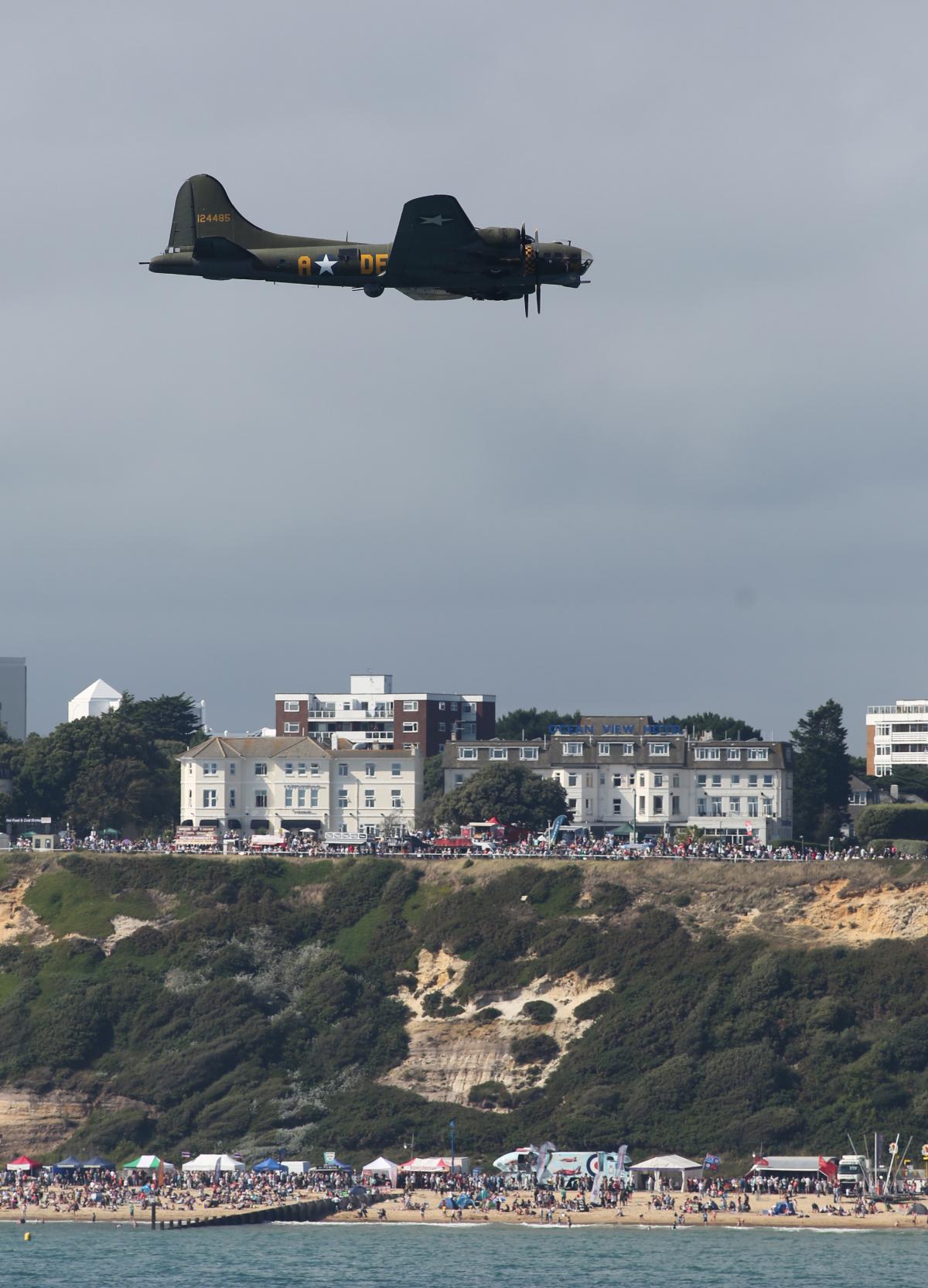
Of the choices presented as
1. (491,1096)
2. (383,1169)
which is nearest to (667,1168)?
(491,1096)

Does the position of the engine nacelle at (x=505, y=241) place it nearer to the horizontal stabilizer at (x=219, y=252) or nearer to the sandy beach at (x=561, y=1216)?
the horizontal stabilizer at (x=219, y=252)

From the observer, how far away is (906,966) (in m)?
132

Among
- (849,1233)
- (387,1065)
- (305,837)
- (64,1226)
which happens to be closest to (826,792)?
(305,837)

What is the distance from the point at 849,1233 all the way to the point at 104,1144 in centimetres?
4747

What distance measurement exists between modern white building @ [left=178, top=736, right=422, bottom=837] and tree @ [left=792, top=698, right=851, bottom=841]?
1302 inches

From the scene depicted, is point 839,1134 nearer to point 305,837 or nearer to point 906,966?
point 906,966

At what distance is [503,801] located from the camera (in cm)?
16888

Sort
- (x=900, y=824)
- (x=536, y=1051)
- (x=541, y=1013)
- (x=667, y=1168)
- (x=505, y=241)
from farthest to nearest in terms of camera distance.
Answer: (x=900, y=824)
(x=541, y=1013)
(x=536, y=1051)
(x=667, y=1168)
(x=505, y=241)

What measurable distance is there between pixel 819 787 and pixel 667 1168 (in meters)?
67.2

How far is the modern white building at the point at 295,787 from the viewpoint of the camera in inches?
6998

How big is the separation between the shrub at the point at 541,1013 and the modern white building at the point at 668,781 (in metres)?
35.8

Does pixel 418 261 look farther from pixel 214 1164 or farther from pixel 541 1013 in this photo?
pixel 541 1013

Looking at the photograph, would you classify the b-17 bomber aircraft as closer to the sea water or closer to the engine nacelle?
the engine nacelle

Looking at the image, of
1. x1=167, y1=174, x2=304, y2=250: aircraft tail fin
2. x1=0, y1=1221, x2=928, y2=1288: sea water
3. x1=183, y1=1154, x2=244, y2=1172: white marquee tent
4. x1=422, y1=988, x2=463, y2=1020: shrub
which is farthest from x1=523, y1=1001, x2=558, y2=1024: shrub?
x1=167, y1=174, x2=304, y2=250: aircraft tail fin
